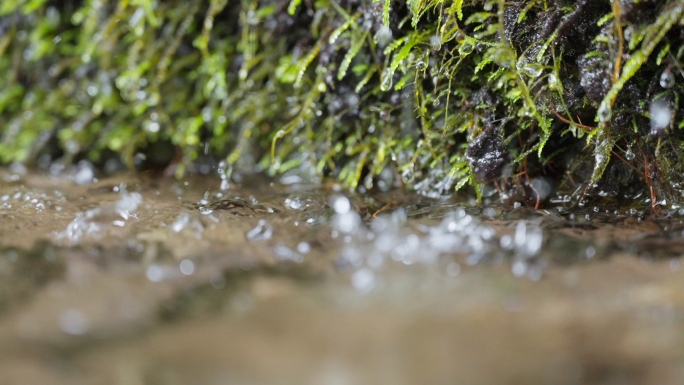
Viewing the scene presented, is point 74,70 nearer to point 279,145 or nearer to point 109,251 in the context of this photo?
point 279,145

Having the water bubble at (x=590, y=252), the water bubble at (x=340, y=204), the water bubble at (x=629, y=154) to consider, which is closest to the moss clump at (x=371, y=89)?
the water bubble at (x=629, y=154)

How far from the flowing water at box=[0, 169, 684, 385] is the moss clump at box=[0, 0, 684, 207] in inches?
7.0

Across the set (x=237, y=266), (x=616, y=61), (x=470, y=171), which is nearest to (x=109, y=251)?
(x=237, y=266)

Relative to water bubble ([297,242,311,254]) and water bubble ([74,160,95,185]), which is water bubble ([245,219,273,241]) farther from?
water bubble ([74,160,95,185])

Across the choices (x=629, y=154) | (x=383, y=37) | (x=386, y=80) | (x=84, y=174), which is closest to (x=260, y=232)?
(x=386, y=80)

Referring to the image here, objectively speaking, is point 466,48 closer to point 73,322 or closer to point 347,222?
point 347,222

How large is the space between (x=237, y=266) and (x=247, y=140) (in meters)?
0.84

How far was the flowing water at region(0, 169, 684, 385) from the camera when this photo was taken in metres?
0.66

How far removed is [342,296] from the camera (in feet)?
2.71

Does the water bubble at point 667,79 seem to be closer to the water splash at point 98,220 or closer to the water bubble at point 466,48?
the water bubble at point 466,48

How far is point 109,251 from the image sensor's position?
996mm

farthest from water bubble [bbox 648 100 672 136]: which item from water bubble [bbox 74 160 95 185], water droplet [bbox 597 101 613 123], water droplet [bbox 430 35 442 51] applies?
water bubble [bbox 74 160 95 185]

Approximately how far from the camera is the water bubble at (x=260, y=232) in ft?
3.39

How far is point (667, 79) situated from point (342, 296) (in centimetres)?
82
